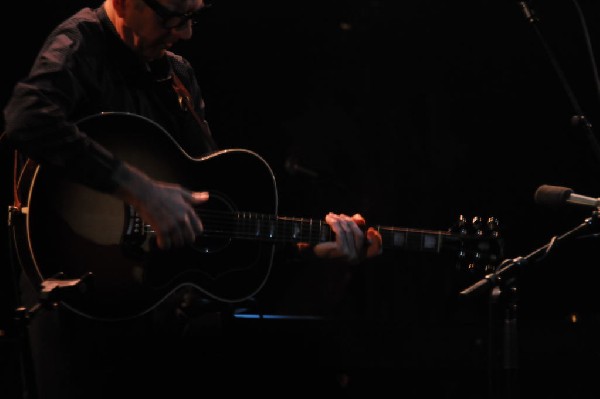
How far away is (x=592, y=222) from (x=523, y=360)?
5.03 feet

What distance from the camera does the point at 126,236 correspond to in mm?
2145

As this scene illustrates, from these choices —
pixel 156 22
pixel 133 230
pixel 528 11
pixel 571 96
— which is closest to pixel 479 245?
pixel 571 96

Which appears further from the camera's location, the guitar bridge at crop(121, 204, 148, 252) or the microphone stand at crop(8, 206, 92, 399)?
the guitar bridge at crop(121, 204, 148, 252)

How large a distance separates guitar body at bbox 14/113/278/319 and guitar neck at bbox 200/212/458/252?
0.04 meters

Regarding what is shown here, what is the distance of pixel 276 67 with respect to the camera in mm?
4188

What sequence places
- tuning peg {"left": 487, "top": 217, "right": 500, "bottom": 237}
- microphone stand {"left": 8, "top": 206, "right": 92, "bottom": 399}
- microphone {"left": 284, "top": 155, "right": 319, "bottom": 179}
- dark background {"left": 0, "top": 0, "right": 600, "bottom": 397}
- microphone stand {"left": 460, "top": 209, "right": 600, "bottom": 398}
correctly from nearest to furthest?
1. microphone stand {"left": 8, "top": 206, "right": 92, "bottom": 399}
2. microphone stand {"left": 460, "top": 209, "right": 600, "bottom": 398}
3. tuning peg {"left": 487, "top": 217, "right": 500, "bottom": 237}
4. dark background {"left": 0, "top": 0, "right": 600, "bottom": 397}
5. microphone {"left": 284, "top": 155, "right": 319, "bottom": 179}

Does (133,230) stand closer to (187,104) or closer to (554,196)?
(187,104)

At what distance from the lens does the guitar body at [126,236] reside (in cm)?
203

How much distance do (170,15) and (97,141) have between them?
1.60 feet

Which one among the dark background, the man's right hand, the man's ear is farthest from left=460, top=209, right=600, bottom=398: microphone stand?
the man's ear

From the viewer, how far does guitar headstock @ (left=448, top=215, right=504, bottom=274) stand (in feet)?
9.25

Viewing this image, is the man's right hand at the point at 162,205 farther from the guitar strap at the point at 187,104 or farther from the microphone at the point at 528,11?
the microphone at the point at 528,11

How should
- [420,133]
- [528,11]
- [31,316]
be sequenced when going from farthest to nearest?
1. [420,133]
2. [528,11]
3. [31,316]

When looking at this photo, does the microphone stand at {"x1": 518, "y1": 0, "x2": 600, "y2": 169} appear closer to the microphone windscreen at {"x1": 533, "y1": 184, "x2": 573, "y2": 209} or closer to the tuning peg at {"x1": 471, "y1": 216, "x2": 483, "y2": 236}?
the microphone windscreen at {"x1": 533, "y1": 184, "x2": 573, "y2": 209}
